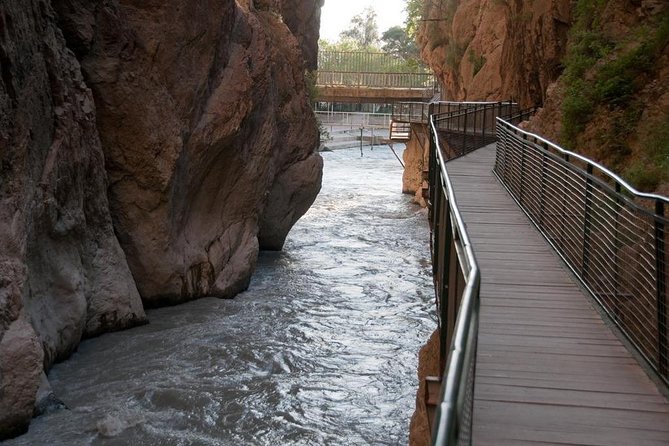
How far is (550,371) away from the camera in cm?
612

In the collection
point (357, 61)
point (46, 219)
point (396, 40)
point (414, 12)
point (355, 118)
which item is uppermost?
point (396, 40)

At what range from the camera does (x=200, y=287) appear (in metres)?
19.1

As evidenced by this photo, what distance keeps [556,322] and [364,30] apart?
124 metres

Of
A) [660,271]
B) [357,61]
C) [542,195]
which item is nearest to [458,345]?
[660,271]

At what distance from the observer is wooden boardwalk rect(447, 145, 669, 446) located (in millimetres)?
5125

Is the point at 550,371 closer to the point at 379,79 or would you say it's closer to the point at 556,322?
the point at 556,322

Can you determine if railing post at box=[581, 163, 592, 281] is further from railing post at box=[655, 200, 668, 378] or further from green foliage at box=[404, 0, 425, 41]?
green foliage at box=[404, 0, 425, 41]

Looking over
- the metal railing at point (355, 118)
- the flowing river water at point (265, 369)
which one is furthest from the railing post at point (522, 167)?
the metal railing at point (355, 118)

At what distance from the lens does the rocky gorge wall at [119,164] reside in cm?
1195

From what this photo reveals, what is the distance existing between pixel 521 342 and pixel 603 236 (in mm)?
2146

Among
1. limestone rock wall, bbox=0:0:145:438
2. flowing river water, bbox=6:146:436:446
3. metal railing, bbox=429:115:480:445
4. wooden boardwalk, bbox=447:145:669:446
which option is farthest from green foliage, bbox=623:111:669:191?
limestone rock wall, bbox=0:0:145:438

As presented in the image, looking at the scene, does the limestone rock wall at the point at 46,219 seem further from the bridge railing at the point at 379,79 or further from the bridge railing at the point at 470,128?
the bridge railing at the point at 379,79

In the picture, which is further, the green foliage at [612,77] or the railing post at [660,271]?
the green foliage at [612,77]

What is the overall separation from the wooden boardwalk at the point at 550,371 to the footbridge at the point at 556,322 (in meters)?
0.01
